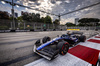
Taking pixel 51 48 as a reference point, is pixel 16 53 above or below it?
below

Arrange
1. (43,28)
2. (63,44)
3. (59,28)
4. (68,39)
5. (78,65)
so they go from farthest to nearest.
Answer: (59,28)
(43,28)
(68,39)
(63,44)
(78,65)

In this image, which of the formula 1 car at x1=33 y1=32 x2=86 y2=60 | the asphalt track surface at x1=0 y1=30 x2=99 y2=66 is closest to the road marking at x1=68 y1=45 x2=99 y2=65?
the formula 1 car at x1=33 y1=32 x2=86 y2=60

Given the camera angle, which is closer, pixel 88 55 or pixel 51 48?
pixel 88 55

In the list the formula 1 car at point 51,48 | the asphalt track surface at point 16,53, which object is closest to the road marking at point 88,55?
the formula 1 car at point 51,48

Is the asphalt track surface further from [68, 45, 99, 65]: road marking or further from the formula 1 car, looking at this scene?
[68, 45, 99, 65]: road marking

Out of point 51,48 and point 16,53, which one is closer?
point 16,53

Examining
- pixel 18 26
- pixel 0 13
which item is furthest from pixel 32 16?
pixel 18 26

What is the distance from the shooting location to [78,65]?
154 centimetres

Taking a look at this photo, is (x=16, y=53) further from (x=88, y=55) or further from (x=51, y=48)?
(x=88, y=55)

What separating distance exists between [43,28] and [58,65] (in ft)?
55.2

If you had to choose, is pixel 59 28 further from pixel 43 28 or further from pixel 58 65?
pixel 58 65

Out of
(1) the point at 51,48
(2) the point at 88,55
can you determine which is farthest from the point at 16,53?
(2) the point at 88,55

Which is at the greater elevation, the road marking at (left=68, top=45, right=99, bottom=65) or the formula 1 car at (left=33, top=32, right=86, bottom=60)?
the formula 1 car at (left=33, top=32, right=86, bottom=60)

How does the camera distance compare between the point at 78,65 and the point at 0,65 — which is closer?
the point at 0,65
